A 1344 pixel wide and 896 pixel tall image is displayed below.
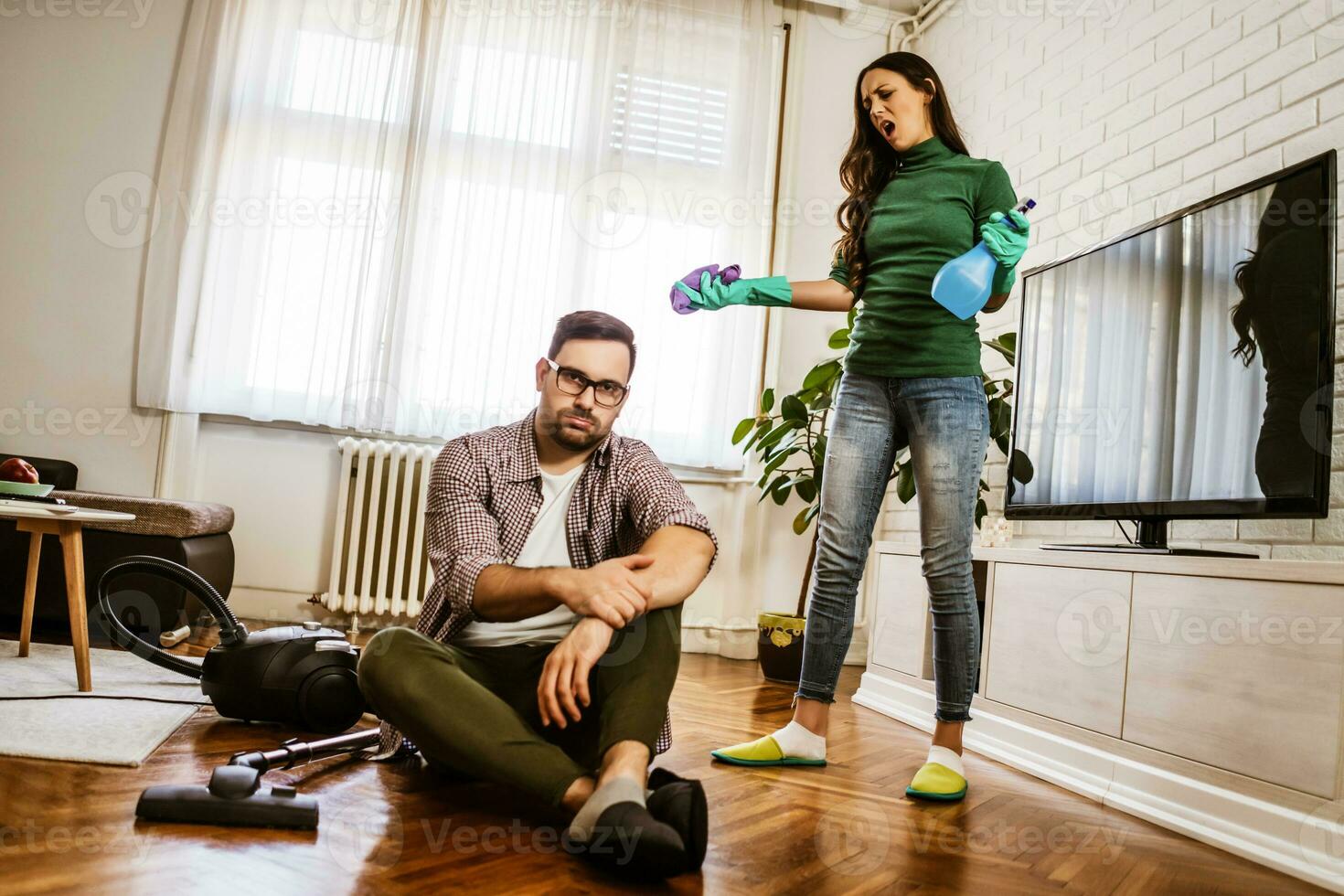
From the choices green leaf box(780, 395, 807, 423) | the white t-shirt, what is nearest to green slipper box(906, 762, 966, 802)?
the white t-shirt

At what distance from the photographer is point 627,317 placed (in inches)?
144

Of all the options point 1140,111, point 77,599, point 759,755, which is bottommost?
point 759,755

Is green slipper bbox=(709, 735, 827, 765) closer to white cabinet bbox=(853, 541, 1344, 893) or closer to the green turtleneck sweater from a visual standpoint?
white cabinet bbox=(853, 541, 1344, 893)

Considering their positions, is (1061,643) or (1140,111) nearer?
(1061,643)

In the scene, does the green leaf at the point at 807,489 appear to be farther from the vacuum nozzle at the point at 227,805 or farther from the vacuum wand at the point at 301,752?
the vacuum nozzle at the point at 227,805

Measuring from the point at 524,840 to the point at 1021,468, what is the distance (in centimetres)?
168

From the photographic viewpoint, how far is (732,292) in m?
1.78

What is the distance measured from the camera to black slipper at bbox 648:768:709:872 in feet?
3.46

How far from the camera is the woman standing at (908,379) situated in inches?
64.5

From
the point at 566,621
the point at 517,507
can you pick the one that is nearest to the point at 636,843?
the point at 566,621

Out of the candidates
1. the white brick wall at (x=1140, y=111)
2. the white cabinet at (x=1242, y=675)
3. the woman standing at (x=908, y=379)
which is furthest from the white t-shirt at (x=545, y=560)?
the white brick wall at (x=1140, y=111)

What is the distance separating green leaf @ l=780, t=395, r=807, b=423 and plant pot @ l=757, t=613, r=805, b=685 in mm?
663

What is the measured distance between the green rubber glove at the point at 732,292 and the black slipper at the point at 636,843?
3.27 ft

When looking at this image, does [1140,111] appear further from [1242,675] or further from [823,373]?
[1242,675]
